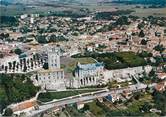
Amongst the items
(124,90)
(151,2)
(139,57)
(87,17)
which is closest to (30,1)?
(151,2)

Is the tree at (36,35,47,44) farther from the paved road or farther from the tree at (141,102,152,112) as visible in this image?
the tree at (141,102,152,112)

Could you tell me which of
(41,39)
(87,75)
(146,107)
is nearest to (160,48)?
(87,75)

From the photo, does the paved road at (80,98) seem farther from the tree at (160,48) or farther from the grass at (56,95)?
the tree at (160,48)

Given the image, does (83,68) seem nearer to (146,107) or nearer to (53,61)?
(53,61)

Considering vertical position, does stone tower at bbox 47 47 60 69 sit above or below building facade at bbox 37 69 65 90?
above

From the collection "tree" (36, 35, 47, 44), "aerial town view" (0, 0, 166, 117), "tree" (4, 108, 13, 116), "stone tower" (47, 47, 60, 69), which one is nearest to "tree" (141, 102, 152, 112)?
"aerial town view" (0, 0, 166, 117)

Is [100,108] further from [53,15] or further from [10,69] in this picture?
[53,15]

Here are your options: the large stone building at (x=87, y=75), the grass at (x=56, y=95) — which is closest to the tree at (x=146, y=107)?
the grass at (x=56, y=95)
